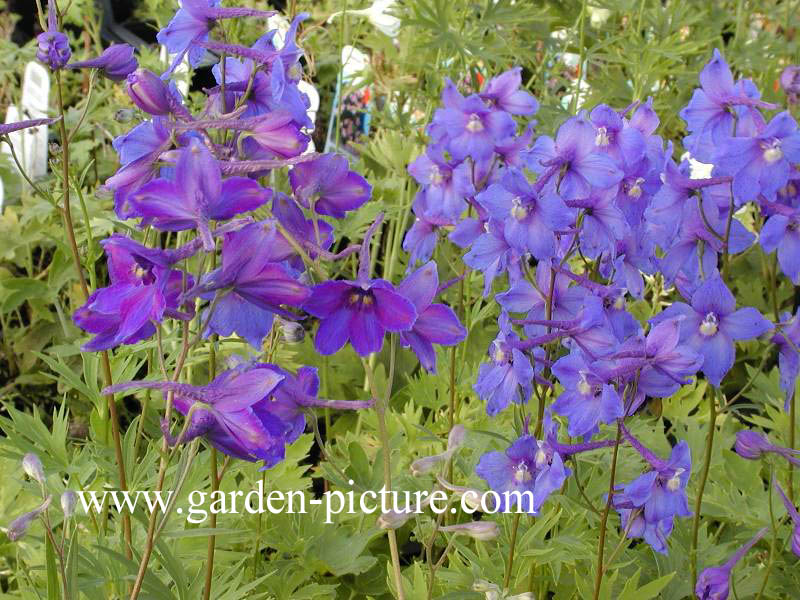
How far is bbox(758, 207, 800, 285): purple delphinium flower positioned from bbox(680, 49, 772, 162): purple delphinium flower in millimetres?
110

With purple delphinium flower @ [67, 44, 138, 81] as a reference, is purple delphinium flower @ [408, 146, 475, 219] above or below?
below

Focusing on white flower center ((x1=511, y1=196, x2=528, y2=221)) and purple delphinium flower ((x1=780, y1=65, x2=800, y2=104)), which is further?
purple delphinium flower ((x1=780, y1=65, x2=800, y2=104))

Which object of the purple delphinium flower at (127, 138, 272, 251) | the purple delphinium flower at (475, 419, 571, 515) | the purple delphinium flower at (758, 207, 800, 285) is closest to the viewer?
the purple delphinium flower at (127, 138, 272, 251)

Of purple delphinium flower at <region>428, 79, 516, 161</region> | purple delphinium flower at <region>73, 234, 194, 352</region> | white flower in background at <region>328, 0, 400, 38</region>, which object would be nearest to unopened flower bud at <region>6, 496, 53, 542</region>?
purple delphinium flower at <region>73, 234, 194, 352</region>

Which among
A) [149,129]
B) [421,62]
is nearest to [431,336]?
[149,129]

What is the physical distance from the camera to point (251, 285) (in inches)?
30.9

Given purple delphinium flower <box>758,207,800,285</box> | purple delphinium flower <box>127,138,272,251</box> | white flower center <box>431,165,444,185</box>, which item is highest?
purple delphinium flower <box>127,138,272,251</box>

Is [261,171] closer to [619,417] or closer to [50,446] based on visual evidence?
[619,417]

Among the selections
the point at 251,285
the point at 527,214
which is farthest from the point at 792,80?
the point at 251,285

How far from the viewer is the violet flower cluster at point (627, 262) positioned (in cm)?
104

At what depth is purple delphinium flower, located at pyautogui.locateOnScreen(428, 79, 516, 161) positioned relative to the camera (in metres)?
1.42

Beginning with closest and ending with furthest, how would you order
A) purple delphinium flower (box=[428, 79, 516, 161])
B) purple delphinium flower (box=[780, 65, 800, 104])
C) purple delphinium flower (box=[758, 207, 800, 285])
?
purple delphinium flower (box=[758, 207, 800, 285]) < purple delphinium flower (box=[428, 79, 516, 161]) < purple delphinium flower (box=[780, 65, 800, 104])

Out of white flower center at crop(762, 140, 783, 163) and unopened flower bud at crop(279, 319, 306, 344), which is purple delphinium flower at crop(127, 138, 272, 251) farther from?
white flower center at crop(762, 140, 783, 163)

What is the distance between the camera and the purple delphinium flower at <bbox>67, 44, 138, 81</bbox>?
1222 mm
